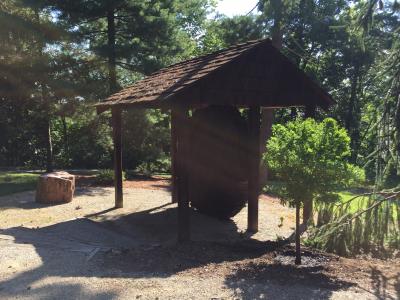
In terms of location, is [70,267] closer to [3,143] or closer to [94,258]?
[94,258]

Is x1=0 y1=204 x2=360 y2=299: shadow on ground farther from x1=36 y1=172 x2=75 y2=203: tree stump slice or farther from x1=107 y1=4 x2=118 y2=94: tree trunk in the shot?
x1=107 y1=4 x2=118 y2=94: tree trunk

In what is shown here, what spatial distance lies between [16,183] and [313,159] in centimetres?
1314

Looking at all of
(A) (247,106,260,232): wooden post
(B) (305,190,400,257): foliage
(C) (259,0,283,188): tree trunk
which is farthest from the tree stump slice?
(C) (259,0,283,188): tree trunk

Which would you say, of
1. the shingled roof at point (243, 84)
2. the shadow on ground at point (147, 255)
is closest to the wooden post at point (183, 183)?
the shadow on ground at point (147, 255)

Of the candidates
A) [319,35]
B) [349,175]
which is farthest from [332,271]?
[319,35]

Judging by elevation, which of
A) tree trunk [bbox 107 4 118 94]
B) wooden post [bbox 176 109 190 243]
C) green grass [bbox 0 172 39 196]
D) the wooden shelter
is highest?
tree trunk [bbox 107 4 118 94]

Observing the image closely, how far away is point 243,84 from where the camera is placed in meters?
7.86

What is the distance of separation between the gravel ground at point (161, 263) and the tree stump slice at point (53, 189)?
140 centimetres

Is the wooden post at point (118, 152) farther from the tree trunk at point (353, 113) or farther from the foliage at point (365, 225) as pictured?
the tree trunk at point (353, 113)

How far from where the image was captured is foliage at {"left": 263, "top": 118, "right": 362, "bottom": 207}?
223 inches

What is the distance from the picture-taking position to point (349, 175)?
5.68 metres

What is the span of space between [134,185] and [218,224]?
264 inches

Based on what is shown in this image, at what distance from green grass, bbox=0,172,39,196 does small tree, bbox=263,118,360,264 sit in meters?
10.2

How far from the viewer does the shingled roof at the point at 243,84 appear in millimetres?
7289
